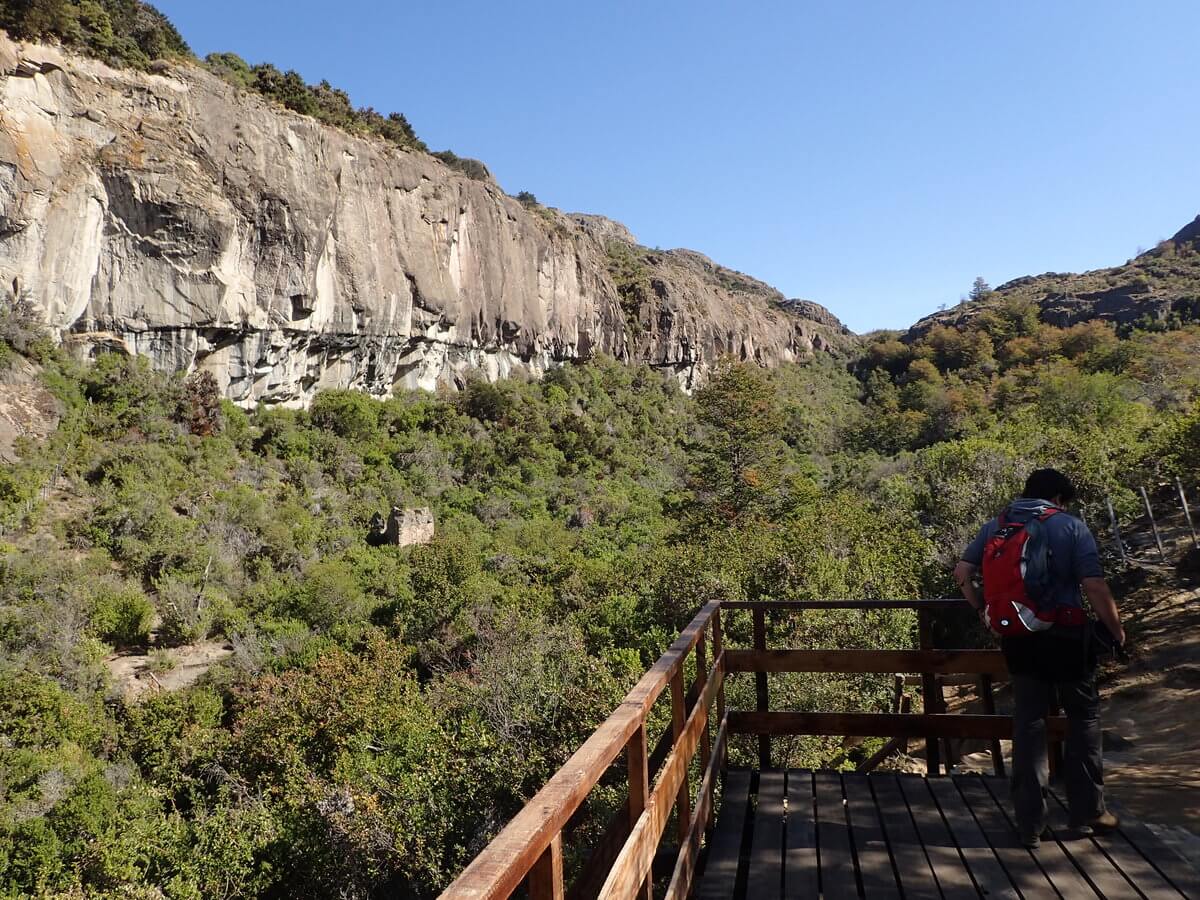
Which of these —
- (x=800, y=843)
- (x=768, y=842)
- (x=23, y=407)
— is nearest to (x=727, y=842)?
(x=768, y=842)

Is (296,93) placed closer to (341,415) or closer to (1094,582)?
(341,415)

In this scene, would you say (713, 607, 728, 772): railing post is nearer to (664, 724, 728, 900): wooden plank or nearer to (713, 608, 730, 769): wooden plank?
(713, 608, 730, 769): wooden plank

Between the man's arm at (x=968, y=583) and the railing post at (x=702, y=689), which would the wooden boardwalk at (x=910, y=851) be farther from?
the man's arm at (x=968, y=583)

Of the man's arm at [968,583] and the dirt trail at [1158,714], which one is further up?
the man's arm at [968,583]

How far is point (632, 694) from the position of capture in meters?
2.23

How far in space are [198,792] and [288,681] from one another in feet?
7.30

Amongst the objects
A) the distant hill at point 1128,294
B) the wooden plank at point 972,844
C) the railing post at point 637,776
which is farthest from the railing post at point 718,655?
the distant hill at point 1128,294

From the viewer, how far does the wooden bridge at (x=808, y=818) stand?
1976 millimetres

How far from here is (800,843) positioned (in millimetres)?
2941

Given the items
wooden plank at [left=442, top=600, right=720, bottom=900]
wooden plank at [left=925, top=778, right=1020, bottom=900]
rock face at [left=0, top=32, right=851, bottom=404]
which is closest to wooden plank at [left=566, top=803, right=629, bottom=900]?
wooden plank at [left=442, top=600, right=720, bottom=900]

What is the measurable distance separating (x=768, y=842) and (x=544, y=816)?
6.94 feet

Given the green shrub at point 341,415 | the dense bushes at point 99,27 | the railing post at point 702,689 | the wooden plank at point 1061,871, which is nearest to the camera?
the wooden plank at point 1061,871

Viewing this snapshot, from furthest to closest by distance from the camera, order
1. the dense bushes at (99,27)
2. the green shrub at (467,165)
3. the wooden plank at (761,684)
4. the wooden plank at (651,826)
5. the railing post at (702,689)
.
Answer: the green shrub at (467,165), the dense bushes at (99,27), the wooden plank at (761,684), the railing post at (702,689), the wooden plank at (651,826)

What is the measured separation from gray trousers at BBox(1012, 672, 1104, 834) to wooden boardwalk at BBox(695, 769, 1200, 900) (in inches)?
5.9
